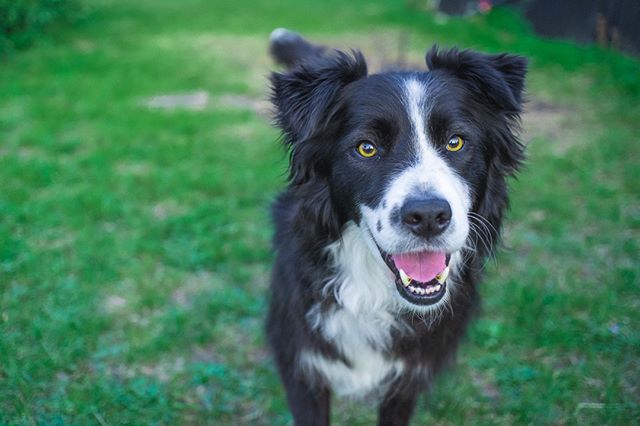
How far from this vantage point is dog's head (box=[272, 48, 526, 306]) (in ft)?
7.16

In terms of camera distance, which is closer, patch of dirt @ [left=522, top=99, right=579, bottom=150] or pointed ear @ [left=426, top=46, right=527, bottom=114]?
pointed ear @ [left=426, top=46, right=527, bottom=114]

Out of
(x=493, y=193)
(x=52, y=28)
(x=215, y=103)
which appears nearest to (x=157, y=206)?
(x=215, y=103)

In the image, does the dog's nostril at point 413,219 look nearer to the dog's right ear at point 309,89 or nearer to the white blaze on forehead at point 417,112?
the white blaze on forehead at point 417,112

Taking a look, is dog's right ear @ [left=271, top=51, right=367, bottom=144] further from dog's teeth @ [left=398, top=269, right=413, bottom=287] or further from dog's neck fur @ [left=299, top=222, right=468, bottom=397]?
dog's teeth @ [left=398, top=269, right=413, bottom=287]

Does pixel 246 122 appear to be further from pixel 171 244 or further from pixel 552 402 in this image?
pixel 552 402

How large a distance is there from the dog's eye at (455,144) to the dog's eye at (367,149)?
1.00 ft

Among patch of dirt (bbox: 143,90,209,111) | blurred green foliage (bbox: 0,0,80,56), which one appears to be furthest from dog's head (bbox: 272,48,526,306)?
blurred green foliage (bbox: 0,0,80,56)

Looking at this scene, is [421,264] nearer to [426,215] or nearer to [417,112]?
[426,215]

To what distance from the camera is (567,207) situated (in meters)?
4.72

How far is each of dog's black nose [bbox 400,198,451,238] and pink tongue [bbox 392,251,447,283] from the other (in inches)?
8.5

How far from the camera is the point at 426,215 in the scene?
6.77 ft

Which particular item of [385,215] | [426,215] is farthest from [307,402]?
[426,215]

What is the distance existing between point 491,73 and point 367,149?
2.00ft

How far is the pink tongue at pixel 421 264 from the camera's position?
231 centimetres
